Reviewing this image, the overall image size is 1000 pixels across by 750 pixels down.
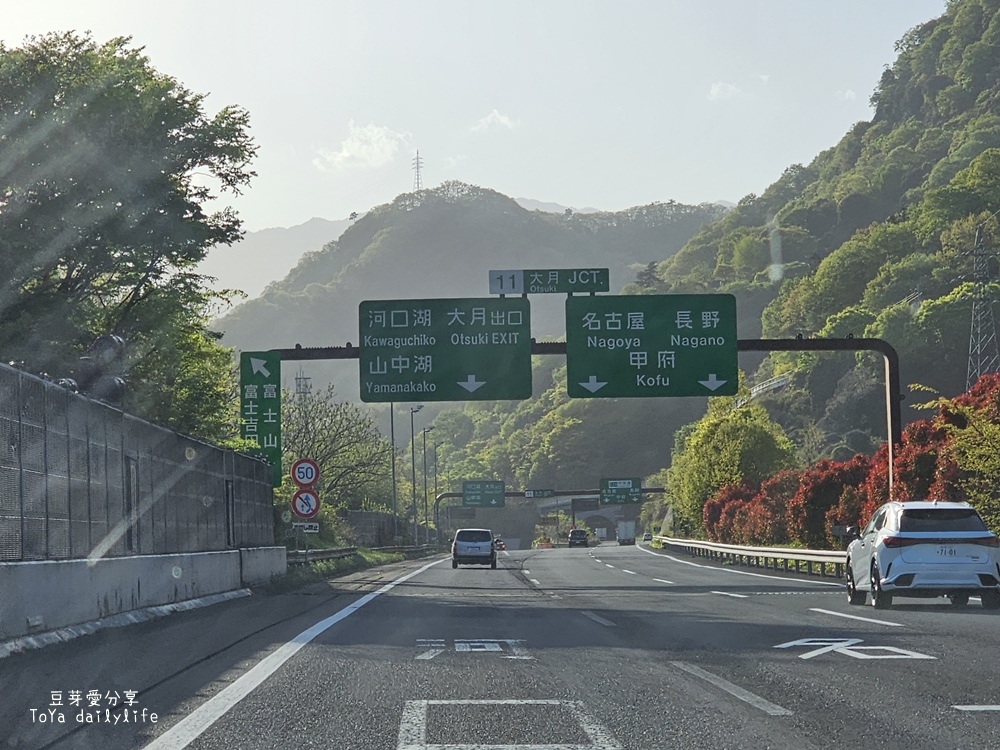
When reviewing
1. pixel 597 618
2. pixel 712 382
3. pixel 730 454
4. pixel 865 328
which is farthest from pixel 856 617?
pixel 865 328

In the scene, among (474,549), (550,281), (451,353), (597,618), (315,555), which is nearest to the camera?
(597,618)

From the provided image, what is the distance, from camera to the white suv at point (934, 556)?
1788cm

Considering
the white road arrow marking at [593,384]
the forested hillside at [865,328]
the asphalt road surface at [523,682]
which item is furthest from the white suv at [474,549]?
the asphalt road surface at [523,682]

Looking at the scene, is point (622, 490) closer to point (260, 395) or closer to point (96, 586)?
point (260, 395)

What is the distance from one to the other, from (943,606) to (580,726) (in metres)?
13.8

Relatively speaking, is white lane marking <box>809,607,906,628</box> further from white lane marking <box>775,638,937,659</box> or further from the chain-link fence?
the chain-link fence

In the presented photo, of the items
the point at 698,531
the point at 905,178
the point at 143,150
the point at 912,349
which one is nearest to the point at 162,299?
the point at 143,150

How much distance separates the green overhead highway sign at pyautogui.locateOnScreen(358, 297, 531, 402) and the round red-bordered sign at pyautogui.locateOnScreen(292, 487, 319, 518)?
282 cm

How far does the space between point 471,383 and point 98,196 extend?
10447 mm

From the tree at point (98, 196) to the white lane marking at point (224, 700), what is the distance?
65.9 ft

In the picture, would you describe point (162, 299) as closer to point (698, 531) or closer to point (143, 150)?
point (143, 150)

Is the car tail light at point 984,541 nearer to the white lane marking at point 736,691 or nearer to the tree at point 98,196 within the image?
the white lane marking at point 736,691

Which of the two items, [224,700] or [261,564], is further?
[261,564]

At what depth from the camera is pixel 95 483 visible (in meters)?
17.0
